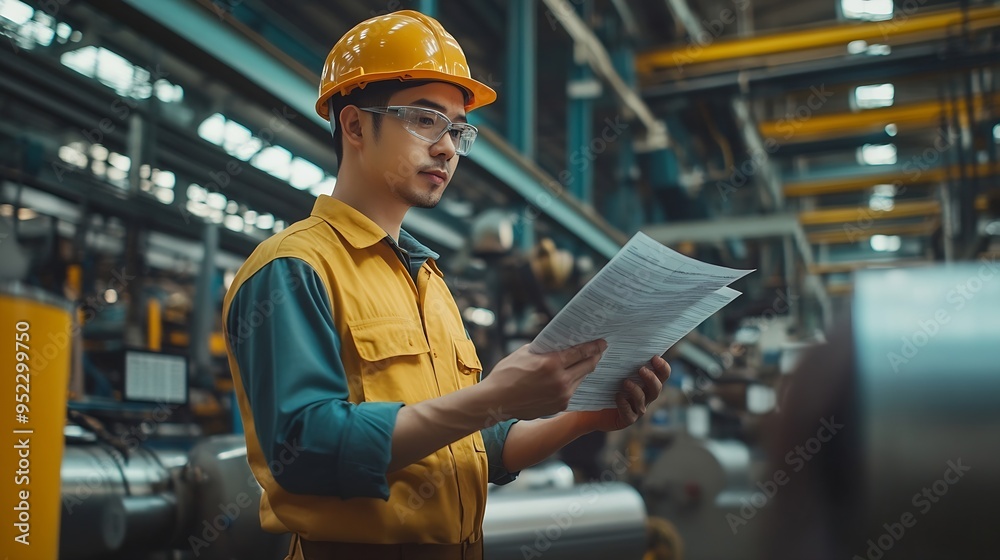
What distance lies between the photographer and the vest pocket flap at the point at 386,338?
120 centimetres

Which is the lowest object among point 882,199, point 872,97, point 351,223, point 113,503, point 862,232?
point 113,503

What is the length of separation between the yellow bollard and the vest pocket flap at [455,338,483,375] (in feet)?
2.09

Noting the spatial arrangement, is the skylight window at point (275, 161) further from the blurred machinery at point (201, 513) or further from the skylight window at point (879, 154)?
the skylight window at point (879, 154)

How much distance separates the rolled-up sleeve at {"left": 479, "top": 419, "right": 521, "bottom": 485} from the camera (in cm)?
155

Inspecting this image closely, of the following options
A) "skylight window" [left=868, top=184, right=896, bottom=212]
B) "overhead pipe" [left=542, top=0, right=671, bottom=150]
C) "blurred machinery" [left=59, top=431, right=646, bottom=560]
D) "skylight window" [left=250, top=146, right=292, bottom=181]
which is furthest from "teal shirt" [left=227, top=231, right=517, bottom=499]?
"skylight window" [left=868, top=184, right=896, bottom=212]

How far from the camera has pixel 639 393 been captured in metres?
1.41

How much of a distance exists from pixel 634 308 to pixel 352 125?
0.57m

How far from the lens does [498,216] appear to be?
4.98m

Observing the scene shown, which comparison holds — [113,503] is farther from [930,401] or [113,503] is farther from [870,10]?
[870,10]

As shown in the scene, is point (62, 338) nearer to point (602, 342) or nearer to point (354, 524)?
point (354, 524)

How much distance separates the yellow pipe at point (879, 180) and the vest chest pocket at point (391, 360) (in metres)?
7.56

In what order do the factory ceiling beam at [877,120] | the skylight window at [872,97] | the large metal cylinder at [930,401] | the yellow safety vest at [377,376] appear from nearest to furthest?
the yellow safety vest at [377,376], the large metal cylinder at [930,401], the factory ceiling beam at [877,120], the skylight window at [872,97]

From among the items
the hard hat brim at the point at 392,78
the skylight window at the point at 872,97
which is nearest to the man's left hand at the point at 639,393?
the hard hat brim at the point at 392,78

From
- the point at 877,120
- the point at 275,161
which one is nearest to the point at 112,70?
the point at 275,161
